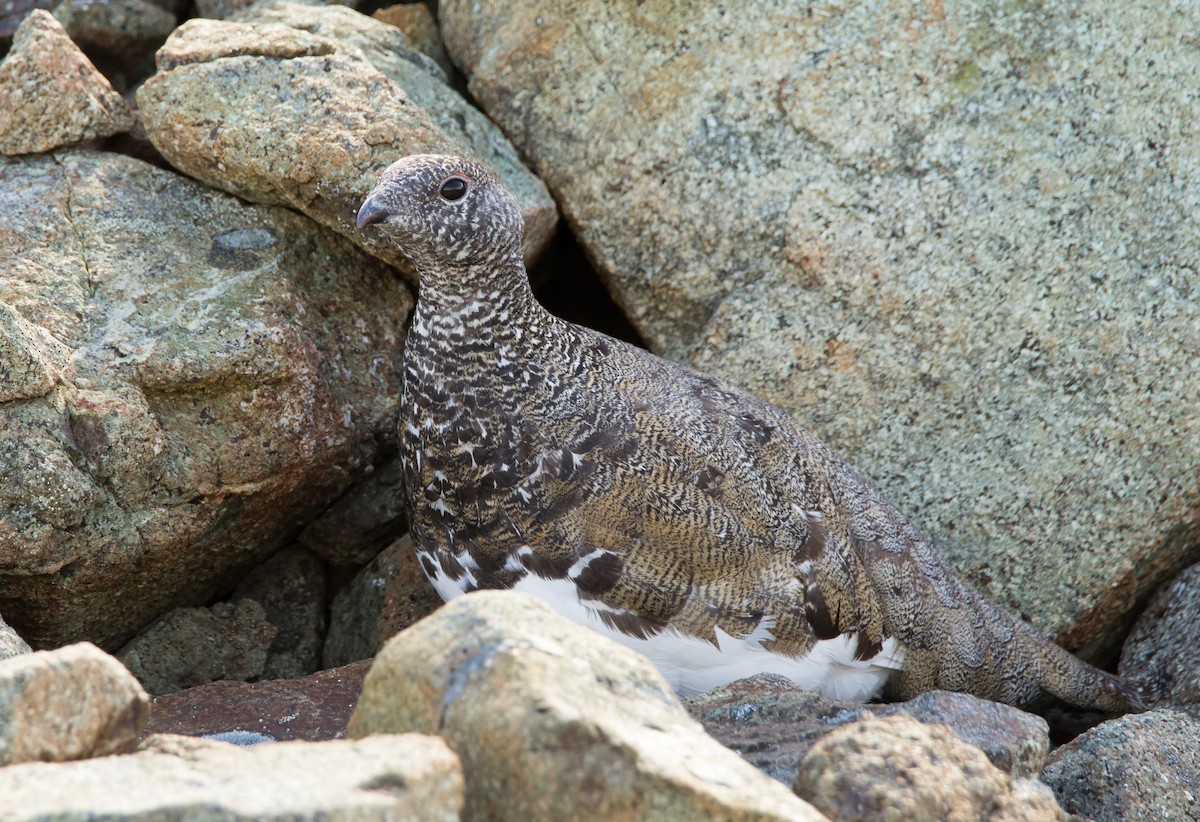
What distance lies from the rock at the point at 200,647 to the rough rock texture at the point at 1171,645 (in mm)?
3219

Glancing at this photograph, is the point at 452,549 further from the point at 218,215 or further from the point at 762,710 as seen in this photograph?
the point at 218,215

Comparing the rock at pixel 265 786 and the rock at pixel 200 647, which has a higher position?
the rock at pixel 265 786

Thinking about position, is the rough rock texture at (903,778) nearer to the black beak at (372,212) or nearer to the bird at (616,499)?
the bird at (616,499)

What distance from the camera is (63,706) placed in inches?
89.7

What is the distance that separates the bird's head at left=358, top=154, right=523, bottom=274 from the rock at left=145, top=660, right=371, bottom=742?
1.39m

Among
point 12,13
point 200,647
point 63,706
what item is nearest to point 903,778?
point 63,706

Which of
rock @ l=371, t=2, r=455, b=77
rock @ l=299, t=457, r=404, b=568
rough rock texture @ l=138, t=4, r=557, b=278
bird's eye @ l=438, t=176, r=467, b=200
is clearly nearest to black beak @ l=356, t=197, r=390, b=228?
bird's eye @ l=438, t=176, r=467, b=200

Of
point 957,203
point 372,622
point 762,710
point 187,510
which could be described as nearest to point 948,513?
point 957,203

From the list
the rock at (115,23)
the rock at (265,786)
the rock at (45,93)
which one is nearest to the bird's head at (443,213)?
the rock at (45,93)

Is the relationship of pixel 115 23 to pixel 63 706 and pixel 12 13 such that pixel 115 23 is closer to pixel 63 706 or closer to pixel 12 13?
pixel 12 13

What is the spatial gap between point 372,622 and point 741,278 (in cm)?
190

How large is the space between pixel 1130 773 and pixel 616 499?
5.31 feet

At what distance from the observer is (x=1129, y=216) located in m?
4.26

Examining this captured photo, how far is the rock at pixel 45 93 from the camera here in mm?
4012
